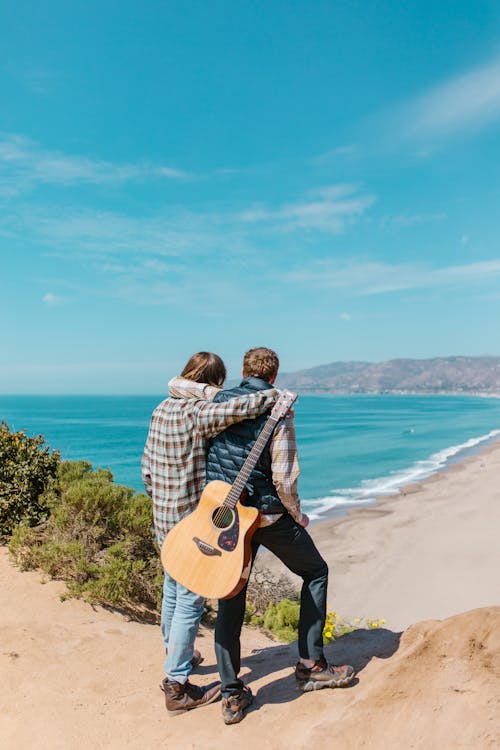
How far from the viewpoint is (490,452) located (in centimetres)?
4256

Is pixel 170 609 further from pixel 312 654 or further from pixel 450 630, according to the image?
pixel 450 630

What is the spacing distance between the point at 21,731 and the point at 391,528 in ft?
56.2

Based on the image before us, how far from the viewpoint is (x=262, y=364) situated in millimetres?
3561

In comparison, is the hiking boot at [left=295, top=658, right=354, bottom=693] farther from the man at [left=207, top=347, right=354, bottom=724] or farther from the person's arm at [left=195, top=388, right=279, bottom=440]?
the person's arm at [left=195, top=388, right=279, bottom=440]

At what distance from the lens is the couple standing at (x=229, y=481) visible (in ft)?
11.1

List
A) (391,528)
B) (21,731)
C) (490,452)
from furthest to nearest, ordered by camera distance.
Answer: (490,452), (391,528), (21,731)

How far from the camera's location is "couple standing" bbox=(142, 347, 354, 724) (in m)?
3.38

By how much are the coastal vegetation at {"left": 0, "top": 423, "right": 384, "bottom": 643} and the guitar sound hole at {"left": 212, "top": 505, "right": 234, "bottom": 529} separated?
252 cm

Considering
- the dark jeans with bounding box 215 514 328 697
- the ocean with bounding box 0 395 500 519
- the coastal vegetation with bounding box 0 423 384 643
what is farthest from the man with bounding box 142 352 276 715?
the ocean with bounding box 0 395 500 519

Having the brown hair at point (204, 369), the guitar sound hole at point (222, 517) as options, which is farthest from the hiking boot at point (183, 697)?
the brown hair at point (204, 369)

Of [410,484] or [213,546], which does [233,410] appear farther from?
[410,484]

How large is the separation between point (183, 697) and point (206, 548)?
1117 mm

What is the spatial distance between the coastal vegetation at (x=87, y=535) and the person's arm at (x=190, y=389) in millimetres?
2684

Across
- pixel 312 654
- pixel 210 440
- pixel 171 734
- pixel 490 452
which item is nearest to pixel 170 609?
pixel 171 734
